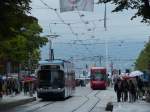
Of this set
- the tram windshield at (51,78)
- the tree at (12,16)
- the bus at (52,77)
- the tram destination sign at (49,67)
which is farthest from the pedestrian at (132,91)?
the tram destination sign at (49,67)

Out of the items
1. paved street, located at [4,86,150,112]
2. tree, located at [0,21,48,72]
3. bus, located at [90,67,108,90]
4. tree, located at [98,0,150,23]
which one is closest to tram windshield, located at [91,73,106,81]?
bus, located at [90,67,108,90]

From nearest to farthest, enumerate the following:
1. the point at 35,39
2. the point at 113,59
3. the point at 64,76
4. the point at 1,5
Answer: the point at 1,5, the point at 64,76, the point at 35,39, the point at 113,59

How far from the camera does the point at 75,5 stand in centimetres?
3444

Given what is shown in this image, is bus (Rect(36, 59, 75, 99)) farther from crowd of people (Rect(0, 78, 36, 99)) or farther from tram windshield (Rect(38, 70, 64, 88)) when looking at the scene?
crowd of people (Rect(0, 78, 36, 99))

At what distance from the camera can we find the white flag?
112 feet

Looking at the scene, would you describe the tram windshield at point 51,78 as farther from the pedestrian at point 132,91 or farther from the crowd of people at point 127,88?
the pedestrian at point 132,91

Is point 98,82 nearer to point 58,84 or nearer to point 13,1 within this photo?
point 58,84

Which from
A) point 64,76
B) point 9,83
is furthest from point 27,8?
point 9,83

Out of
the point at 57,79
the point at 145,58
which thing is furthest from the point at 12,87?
the point at 145,58

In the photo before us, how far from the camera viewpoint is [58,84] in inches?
2098

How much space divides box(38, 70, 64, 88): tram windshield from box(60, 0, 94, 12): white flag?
62.5 ft

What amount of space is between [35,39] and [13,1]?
49.1 metres

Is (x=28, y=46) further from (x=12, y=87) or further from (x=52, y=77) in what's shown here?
(x=52, y=77)

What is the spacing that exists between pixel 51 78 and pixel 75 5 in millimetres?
19517
